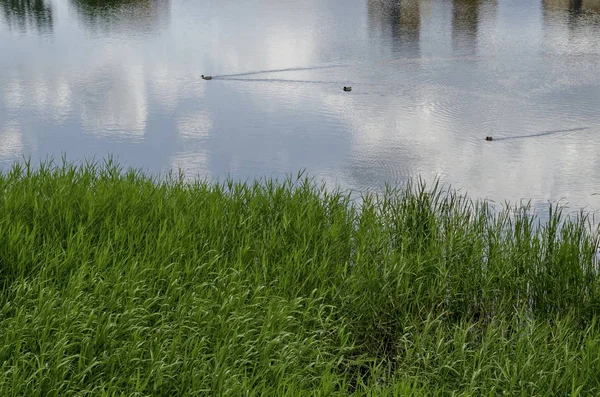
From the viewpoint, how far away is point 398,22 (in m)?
10.3

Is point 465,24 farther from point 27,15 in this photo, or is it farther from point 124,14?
point 27,15

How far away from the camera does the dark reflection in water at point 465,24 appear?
30.2ft

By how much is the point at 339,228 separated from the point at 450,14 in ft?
23.2

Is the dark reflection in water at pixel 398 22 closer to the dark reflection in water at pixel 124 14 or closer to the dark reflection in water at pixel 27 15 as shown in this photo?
the dark reflection in water at pixel 124 14

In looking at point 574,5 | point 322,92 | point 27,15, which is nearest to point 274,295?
point 322,92

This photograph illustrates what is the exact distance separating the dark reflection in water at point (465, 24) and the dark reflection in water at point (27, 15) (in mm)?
4405

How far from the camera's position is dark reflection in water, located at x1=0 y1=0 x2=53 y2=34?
10055mm

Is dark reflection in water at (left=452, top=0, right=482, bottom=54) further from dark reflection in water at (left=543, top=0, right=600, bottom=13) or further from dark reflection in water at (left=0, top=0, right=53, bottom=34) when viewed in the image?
dark reflection in water at (left=0, top=0, right=53, bottom=34)

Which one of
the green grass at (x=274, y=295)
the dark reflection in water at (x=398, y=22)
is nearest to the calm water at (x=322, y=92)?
the dark reflection in water at (x=398, y=22)

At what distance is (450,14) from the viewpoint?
10820 mm

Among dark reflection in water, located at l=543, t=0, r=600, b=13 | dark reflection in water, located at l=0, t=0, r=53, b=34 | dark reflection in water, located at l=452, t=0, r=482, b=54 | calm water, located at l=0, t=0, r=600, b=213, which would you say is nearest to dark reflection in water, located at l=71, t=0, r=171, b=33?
calm water, located at l=0, t=0, r=600, b=213

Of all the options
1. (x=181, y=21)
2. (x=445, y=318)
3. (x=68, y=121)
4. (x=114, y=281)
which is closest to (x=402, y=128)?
(x=68, y=121)

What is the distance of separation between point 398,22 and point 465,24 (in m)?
0.76

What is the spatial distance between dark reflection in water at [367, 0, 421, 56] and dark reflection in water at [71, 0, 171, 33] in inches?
96.7
